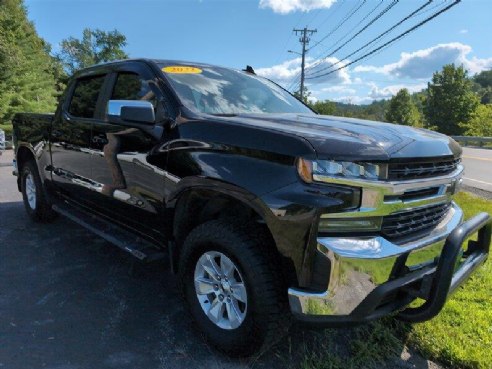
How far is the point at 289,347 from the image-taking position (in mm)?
2967

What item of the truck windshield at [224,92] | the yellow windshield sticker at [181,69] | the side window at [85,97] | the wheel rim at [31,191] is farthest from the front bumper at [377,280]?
the wheel rim at [31,191]

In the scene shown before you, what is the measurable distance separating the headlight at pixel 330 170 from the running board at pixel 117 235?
1.56 metres

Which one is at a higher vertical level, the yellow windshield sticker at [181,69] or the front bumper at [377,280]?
the yellow windshield sticker at [181,69]

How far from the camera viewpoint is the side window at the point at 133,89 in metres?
3.53

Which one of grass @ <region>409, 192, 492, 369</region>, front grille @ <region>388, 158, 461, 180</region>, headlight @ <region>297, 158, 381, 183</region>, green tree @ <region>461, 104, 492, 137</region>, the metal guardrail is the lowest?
green tree @ <region>461, 104, 492, 137</region>

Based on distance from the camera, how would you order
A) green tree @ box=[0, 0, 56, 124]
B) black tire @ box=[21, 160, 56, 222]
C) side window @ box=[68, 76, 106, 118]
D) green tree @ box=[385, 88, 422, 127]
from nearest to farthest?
1. side window @ box=[68, 76, 106, 118]
2. black tire @ box=[21, 160, 56, 222]
3. green tree @ box=[0, 0, 56, 124]
4. green tree @ box=[385, 88, 422, 127]

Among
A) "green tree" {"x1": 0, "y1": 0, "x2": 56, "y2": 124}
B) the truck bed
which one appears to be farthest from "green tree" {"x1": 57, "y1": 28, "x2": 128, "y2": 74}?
the truck bed

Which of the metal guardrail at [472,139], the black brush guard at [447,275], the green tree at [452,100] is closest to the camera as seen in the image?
the black brush guard at [447,275]

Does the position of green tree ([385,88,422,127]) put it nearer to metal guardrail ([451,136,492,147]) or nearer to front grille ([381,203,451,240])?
metal guardrail ([451,136,492,147])

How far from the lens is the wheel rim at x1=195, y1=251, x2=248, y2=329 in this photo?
276cm

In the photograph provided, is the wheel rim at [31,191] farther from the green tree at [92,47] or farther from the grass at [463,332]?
the green tree at [92,47]

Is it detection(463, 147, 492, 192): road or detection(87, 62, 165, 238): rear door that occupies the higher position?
detection(87, 62, 165, 238): rear door

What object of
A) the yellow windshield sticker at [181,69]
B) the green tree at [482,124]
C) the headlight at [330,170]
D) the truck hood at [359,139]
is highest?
the yellow windshield sticker at [181,69]

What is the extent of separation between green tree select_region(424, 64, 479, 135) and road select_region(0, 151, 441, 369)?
64.7 meters
